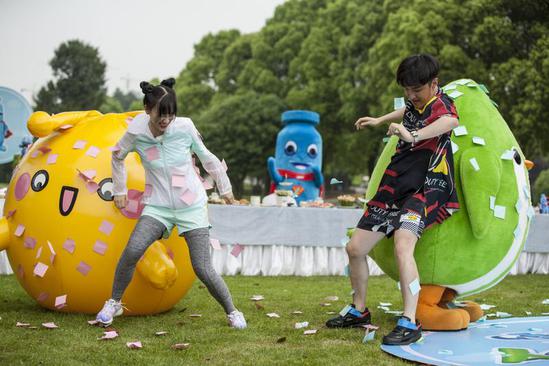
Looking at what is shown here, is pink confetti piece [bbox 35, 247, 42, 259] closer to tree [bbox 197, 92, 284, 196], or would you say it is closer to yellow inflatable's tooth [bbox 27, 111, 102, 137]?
yellow inflatable's tooth [bbox 27, 111, 102, 137]

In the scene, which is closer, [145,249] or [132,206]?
[145,249]

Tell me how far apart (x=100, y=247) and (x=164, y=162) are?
759mm

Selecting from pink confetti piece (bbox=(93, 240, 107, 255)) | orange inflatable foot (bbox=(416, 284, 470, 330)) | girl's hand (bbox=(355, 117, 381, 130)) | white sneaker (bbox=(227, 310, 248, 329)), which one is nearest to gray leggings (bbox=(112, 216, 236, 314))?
white sneaker (bbox=(227, 310, 248, 329))

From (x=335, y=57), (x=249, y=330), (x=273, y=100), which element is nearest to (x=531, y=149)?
(x=335, y=57)

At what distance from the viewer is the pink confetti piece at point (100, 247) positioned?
446 cm

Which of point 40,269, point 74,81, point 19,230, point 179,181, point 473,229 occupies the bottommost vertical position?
point 40,269

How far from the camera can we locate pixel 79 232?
4473 millimetres

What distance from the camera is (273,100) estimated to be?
28953mm

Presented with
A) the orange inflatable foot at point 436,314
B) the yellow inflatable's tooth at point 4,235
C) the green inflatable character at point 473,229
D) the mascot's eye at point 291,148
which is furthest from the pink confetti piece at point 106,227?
the mascot's eye at point 291,148

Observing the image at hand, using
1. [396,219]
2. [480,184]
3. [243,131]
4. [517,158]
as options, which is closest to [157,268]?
[396,219]

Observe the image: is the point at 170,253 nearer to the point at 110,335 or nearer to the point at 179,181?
the point at 179,181

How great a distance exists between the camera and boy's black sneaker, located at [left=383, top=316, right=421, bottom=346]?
3923 mm

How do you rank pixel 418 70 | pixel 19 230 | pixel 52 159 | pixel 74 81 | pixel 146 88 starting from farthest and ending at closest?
pixel 74 81
pixel 52 159
pixel 19 230
pixel 146 88
pixel 418 70

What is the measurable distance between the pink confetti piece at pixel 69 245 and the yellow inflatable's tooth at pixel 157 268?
0.47 metres
